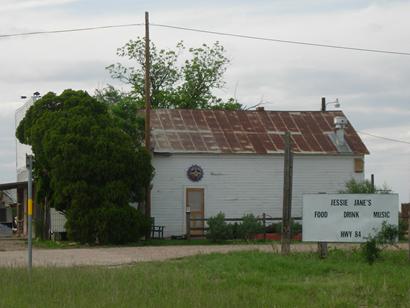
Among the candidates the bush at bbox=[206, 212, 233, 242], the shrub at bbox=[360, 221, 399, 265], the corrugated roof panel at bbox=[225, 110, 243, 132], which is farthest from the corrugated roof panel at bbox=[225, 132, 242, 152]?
the shrub at bbox=[360, 221, 399, 265]

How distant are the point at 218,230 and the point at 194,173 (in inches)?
180

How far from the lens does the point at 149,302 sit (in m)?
14.2

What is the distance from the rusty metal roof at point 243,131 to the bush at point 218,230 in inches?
179

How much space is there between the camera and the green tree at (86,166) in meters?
32.9

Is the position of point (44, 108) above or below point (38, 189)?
above

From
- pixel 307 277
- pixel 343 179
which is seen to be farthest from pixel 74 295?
pixel 343 179

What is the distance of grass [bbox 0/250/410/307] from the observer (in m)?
14.4

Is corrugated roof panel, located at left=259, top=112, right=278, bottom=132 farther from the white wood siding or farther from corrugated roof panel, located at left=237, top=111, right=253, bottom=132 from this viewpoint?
the white wood siding

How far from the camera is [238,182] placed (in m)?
39.2

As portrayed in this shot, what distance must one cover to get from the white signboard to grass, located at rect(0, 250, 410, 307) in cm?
75

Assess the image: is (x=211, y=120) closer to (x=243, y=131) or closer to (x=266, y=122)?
(x=243, y=131)

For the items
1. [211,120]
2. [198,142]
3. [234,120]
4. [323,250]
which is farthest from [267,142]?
[323,250]

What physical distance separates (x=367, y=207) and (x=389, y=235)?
106 cm

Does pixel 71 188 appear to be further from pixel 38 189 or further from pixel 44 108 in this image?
pixel 44 108
